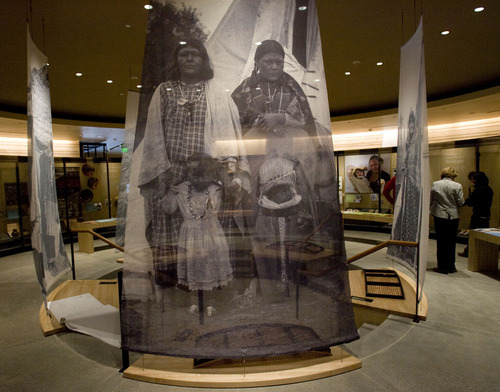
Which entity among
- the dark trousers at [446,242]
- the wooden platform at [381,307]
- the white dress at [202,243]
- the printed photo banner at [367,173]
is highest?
the printed photo banner at [367,173]

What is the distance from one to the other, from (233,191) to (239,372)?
1.52 m

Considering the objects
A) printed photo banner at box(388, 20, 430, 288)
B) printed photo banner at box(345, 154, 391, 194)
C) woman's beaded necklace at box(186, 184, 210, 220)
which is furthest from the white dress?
printed photo banner at box(345, 154, 391, 194)

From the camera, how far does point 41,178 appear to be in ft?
13.8

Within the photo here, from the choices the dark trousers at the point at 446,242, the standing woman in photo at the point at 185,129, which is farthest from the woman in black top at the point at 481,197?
the standing woman in photo at the point at 185,129

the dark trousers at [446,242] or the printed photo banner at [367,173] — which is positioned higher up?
the printed photo banner at [367,173]

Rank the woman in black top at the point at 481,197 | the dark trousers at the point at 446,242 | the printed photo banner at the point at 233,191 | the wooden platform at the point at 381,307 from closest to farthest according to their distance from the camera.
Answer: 1. the printed photo banner at the point at 233,191
2. the wooden platform at the point at 381,307
3. the dark trousers at the point at 446,242
4. the woman in black top at the point at 481,197

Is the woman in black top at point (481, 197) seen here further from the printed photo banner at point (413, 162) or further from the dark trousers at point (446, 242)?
the printed photo banner at point (413, 162)

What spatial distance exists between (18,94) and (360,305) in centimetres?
861

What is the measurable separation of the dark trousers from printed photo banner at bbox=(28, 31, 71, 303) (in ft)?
21.1

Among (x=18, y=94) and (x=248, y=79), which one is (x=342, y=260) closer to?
(x=248, y=79)

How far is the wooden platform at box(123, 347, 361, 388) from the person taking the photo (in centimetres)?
275

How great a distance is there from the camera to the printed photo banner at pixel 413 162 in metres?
4.07

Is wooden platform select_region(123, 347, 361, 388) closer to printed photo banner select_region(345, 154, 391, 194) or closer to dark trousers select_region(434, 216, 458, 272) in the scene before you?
dark trousers select_region(434, 216, 458, 272)

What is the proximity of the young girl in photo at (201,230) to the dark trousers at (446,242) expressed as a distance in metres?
4.96
